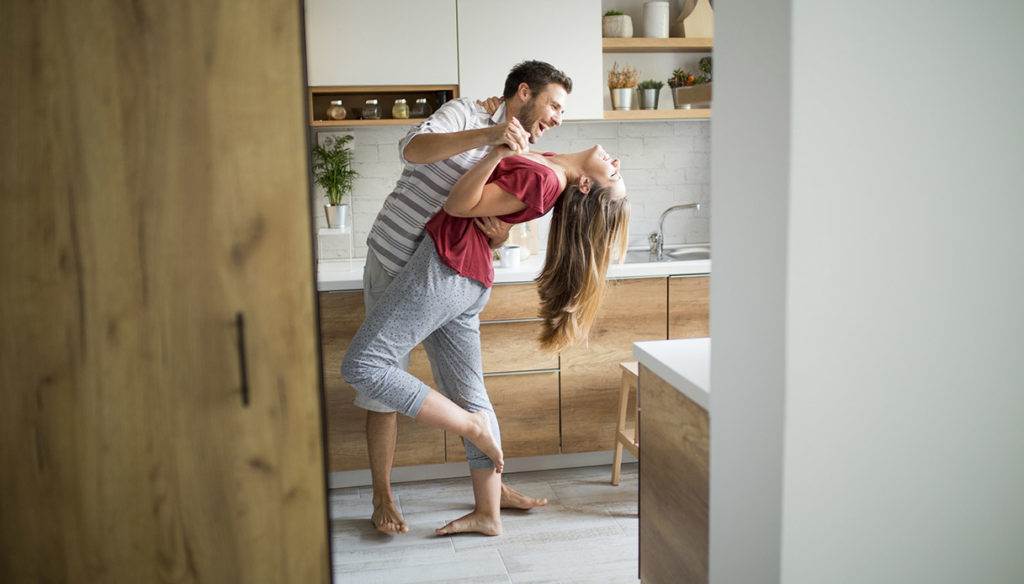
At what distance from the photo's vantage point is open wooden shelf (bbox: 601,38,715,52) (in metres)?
4.09

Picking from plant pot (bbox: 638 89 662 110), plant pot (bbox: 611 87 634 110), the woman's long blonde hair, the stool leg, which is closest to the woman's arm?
the woman's long blonde hair

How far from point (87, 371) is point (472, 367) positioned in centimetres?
174

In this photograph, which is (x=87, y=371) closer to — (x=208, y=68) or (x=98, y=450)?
(x=98, y=450)

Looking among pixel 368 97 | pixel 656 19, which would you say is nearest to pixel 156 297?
pixel 368 97

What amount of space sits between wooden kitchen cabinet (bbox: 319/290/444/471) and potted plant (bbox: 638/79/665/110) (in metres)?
1.61

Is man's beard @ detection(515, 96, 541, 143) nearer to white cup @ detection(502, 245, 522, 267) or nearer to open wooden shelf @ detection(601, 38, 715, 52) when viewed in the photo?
white cup @ detection(502, 245, 522, 267)

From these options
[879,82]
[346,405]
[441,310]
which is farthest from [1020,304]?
[346,405]

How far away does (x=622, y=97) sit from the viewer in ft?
13.6

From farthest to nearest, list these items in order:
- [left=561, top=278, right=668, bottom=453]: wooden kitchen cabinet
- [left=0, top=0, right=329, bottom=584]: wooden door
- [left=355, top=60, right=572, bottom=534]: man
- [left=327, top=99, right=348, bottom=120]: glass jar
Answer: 1. [left=327, top=99, right=348, bottom=120]: glass jar
2. [left=561, top=278, right=668, bottom=453]: wooden kitchen cabinet
3. [left=355, top=60, right=572, bottom=534]: man
4. [left=0, top=0, right=329, bottom=584]: wooden door

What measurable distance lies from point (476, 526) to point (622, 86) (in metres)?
2.16

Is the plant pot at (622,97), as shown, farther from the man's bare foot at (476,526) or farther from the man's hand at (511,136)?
the man's bare foot at (476,526)

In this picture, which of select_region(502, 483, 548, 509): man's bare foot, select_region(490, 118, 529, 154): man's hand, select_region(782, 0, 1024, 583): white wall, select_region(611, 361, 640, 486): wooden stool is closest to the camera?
select_region(782, 0, 1024, 583): white wall

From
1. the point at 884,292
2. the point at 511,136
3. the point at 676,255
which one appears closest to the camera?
the point at 884,292

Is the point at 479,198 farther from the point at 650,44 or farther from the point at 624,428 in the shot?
the point at 650,44
